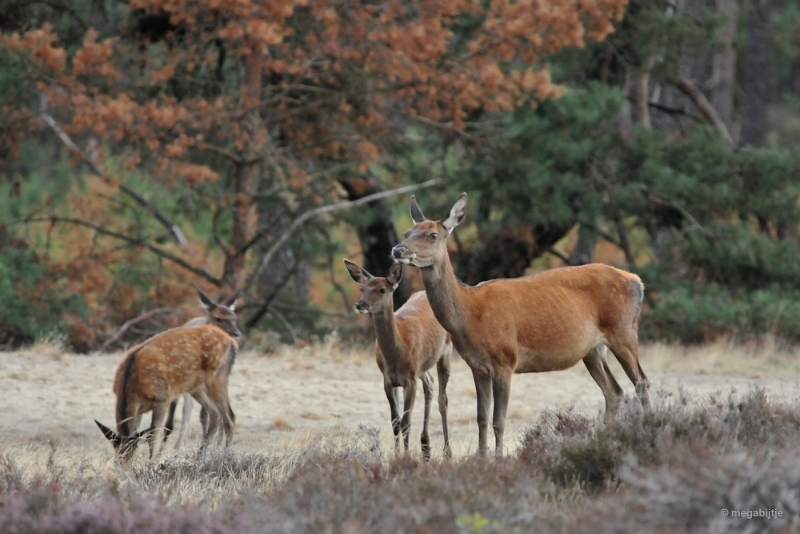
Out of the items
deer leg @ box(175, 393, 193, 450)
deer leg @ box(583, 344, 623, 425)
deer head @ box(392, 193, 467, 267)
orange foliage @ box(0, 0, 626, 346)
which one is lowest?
deer leg @ box(175, 393, 193, 450)

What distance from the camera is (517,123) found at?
20328mm

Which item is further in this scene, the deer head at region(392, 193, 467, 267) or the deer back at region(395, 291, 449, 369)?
the deer back at region(395, 291, 449, 369)

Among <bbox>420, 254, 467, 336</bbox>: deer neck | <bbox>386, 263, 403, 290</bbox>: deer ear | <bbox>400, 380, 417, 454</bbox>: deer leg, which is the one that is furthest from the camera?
<bbox>386, 263, 403, 290</bbox>: deer ear

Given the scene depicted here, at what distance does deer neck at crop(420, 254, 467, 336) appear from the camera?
895 cm

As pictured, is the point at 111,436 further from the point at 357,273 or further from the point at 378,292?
the point at 357,273

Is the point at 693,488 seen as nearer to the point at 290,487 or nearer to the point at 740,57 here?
the point at 290,487

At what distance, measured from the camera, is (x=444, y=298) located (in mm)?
8969

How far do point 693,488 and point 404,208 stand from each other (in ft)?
70.8

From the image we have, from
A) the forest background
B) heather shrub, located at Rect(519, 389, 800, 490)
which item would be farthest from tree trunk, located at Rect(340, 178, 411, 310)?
heather shrub, located at Rect(519, 389, 800, 490)

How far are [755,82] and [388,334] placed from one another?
26750 mm

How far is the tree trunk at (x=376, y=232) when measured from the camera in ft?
71.6

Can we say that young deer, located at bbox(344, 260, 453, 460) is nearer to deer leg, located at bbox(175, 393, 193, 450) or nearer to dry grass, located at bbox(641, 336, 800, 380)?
deer leg, located at bbox(175, 393, 193, 450)

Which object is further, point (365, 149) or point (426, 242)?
point (365, 149)

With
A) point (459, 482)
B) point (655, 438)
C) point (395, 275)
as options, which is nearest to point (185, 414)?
point (395, 275)
